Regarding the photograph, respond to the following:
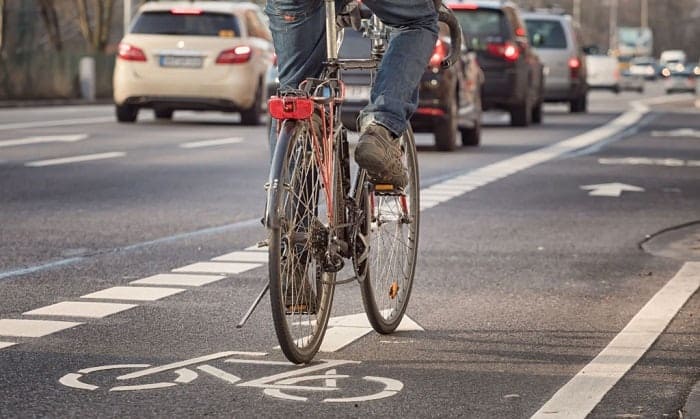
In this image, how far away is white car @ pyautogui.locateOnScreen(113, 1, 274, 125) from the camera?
25.7 m

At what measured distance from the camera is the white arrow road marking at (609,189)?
14.8 meters

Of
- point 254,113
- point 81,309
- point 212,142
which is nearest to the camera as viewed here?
point 81,309

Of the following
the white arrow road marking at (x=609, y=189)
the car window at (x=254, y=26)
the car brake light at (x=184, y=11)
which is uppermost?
the car brake light at (x=184, y=11)

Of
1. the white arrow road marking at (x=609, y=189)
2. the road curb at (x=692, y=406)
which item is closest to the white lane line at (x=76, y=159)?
the white arrow road marking at (x=609, y=189)

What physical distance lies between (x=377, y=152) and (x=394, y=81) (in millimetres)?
264

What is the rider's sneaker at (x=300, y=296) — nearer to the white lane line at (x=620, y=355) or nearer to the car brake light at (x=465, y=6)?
the white lane line at (x=620, y=355)

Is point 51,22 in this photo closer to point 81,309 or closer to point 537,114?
point 537,114

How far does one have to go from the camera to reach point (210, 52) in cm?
2603

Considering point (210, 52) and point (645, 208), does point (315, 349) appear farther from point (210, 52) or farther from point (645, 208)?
point (210, 52)

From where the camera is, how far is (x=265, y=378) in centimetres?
588

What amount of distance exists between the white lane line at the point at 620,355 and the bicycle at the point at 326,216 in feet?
2.83

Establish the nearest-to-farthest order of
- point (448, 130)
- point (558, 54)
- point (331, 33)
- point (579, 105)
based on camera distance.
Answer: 1. point (331, 33)
2. point (448, 130)
3. point (558, 54)
4. point (579, 105)

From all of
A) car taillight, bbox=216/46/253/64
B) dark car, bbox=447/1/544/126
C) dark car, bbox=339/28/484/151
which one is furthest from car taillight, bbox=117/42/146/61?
dark car, bbox=339/28/484/151

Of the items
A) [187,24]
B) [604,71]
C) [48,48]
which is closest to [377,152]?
[187,24]
